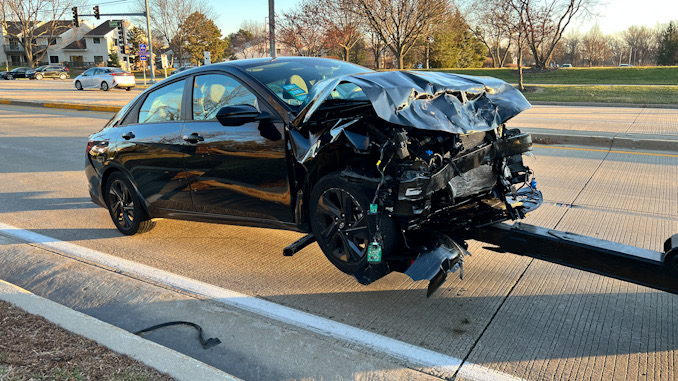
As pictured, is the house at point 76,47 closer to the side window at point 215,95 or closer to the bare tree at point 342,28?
the bare tree at point 342,28

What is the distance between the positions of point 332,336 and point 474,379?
93 cm

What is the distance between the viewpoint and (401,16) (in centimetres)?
3244

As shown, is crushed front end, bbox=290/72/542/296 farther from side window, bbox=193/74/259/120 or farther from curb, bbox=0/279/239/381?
curb, bbox=0/279/239/381

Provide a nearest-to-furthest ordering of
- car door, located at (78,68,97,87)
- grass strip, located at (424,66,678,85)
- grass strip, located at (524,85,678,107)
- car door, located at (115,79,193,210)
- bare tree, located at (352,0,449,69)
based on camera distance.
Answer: car door, located at (115,79,193,210), grass strip, located at (524,85,678,107), grass strip, located at (424,66,678,85), bare tree, located at (352,0,449,69), car door, located at (78,68,97,87)

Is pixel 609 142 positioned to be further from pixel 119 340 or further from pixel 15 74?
pixel 15 74

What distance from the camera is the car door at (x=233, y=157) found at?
161 inches

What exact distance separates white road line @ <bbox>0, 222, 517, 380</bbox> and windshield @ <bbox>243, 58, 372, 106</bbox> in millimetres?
1577

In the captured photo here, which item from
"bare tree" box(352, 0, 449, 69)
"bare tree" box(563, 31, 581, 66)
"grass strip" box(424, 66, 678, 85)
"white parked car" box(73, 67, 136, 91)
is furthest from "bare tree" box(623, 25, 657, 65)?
"white parked car" box(73, 67, 136, 91)

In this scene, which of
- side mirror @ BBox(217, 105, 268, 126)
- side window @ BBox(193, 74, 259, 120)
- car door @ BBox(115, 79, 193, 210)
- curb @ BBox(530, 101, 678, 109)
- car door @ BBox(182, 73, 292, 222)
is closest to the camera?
side mirror @ BBox(217, 105, 268, 126)

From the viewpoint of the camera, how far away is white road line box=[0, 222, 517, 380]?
9.77 feet

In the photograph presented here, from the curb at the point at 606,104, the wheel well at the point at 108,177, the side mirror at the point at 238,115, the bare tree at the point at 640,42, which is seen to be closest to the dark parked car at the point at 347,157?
the side mirror at the point at 238,115

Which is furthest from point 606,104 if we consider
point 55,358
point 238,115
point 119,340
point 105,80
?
point 105,80

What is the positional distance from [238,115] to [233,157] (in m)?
0.46

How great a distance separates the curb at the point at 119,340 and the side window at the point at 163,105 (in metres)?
1.95
